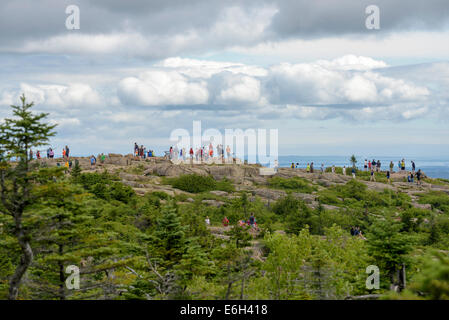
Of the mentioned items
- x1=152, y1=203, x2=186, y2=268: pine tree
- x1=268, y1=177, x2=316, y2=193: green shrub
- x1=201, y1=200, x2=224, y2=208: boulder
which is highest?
x1=152, y1=203, x2=186, y2=268: pine tree

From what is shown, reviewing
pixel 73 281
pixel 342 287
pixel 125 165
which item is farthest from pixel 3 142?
pixel 125 165

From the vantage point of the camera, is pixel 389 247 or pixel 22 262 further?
pixel 389 247

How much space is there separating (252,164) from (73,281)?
240 ft

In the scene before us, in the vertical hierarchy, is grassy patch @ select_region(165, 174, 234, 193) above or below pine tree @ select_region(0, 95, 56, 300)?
below

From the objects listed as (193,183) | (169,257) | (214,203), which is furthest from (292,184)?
(169,257)

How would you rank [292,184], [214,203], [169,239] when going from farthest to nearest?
1. [292,184]
2. [214,203]
3. [169,239]

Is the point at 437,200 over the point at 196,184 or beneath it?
beneath

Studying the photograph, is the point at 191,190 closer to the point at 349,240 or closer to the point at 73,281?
the point at 349,240

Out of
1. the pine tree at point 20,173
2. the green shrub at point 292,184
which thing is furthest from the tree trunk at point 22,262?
the green shrub at point 292,184

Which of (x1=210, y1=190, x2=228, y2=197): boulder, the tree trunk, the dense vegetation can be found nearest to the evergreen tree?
the dense vegetation

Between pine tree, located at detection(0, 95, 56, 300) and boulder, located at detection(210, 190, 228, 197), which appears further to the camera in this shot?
boulder, located at detection(210, 190, 228, 197)

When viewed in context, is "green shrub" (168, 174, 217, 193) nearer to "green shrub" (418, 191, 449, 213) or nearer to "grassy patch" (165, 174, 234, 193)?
"grassy patch" (165, 174, 234, 193)

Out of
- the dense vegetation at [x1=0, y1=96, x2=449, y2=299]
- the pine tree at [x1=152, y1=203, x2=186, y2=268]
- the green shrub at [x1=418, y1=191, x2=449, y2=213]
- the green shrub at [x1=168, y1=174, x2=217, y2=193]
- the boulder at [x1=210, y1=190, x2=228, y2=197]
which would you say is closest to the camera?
the dense vegetation at [x1=0, y1=96, x2=449, y2=299]

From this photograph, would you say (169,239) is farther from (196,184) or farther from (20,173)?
(196,184)
